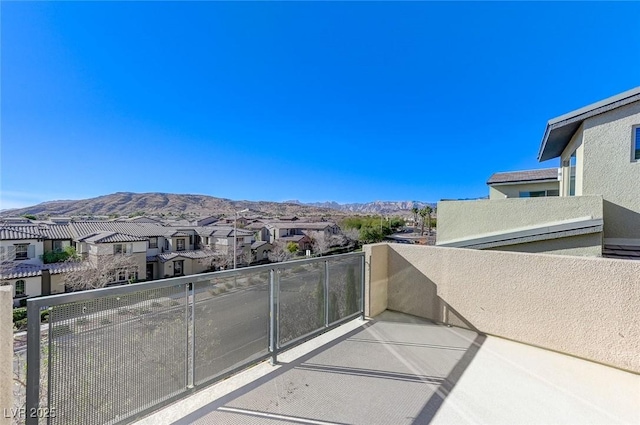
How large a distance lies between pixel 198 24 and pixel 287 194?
58103mm

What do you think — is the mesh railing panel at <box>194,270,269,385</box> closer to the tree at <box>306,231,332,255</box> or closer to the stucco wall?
the stucco wall

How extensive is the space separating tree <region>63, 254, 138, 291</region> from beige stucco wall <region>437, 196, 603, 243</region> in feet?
78.9

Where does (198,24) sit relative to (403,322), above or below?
above

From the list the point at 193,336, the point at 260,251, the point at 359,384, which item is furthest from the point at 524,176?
the point at 260,251

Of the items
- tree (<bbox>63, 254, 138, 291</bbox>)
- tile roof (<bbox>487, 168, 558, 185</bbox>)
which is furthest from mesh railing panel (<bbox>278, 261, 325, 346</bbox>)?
tree (<bbox>63, 254, 138, 291</bbox>)

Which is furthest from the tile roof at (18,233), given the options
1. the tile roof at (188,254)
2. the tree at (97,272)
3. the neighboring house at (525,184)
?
the neighboring house at (525,184)

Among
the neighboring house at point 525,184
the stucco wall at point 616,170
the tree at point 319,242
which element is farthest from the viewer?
the tree at point 319,242

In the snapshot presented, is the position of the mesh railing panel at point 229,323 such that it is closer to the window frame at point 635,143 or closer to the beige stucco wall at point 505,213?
the beige stucco wall at point 505,213

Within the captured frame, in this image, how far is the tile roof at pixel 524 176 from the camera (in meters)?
13.8

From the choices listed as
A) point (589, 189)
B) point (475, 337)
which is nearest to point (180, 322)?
point (475, 337)

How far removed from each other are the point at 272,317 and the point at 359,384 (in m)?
1.23

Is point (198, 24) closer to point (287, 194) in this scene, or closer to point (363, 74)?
point (363, 74)

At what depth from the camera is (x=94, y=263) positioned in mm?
22922

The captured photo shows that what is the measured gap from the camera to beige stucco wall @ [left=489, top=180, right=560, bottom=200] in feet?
44.9
